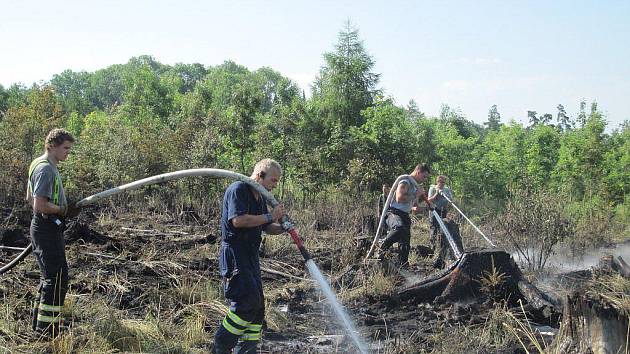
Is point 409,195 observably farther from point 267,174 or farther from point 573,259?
point 267,174

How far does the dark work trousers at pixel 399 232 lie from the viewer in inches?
336

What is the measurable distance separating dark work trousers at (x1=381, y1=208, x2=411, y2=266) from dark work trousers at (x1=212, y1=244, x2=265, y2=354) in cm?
428

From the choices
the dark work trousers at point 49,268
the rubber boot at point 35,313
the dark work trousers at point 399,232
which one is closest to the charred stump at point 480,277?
the dark work trousers at point 399,232

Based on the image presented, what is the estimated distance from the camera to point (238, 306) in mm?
4414

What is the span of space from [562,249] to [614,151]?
539 inches

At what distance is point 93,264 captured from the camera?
8.02 metres

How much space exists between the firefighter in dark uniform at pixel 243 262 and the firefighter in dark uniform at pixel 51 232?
1525 millimetres

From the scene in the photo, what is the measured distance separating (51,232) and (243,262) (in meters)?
1.76

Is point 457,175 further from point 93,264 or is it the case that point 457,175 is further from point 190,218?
point 93,264

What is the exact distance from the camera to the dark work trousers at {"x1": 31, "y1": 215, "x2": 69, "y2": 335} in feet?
16.5

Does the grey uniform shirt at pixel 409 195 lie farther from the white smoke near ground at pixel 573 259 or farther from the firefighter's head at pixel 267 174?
the firefighter's head at pixel 267 174

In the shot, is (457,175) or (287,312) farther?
(457,175)

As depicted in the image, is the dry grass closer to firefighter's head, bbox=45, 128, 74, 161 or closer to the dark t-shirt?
the dark t-shirt

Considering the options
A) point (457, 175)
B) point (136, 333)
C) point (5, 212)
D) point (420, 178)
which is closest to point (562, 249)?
point (420, 178)
